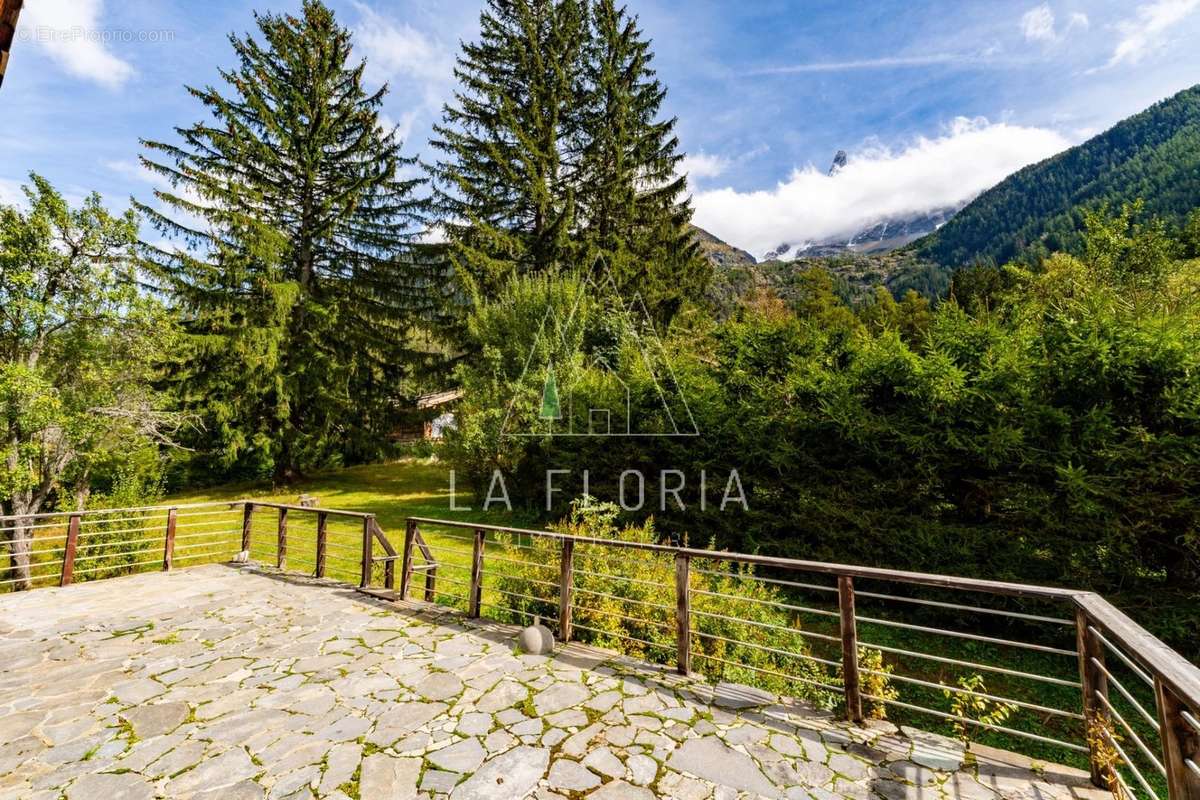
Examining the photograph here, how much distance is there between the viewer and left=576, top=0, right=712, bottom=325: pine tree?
17578 mm

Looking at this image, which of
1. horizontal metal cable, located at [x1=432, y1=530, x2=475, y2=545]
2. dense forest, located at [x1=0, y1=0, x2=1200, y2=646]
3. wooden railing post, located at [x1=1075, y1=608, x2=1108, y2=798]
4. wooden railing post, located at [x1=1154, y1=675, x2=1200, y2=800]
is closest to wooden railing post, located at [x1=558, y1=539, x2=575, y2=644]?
wooden railing post, located at [x1=1075, y1=608, x2=1108, y2=798]

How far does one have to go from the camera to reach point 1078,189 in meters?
101

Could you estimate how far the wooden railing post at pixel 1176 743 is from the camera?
1.79 m

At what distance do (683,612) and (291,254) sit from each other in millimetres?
19942

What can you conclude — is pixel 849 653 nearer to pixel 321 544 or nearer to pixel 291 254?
pixel 321 544

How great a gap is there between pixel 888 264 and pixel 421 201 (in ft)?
488

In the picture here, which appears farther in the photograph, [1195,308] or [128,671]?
[1195,308]

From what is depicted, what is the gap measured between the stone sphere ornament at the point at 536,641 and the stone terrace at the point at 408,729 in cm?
10

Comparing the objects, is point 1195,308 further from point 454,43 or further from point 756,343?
point 454,43

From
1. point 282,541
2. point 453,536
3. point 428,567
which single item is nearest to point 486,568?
point 428,567

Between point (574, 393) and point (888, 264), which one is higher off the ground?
point (888, 264)

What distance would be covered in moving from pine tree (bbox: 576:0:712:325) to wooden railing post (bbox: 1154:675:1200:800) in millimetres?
16108

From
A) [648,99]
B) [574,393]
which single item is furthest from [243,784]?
[648,99]

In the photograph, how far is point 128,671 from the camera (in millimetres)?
4281
